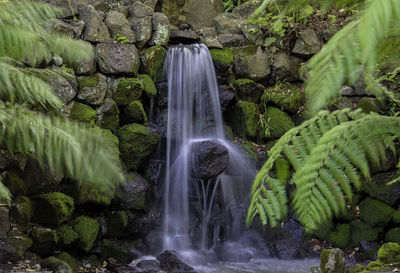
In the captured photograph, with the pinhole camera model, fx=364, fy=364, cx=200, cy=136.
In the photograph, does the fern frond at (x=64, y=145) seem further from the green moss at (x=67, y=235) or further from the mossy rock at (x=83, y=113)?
the mossy rock at (x=83, y=113)

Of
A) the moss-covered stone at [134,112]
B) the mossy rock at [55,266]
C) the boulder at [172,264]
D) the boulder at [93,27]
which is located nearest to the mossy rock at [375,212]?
the boulder at [172,264]

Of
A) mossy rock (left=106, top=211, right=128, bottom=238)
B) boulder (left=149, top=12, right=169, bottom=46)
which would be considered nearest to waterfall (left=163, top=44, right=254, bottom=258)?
boulder (left=149, top=12, right=169, bottom=46)

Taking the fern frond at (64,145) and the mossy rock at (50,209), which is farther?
the mossy rock at (50,209)

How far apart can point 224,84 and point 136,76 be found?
1951 mm

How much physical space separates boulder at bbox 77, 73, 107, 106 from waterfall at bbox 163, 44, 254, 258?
143 cm

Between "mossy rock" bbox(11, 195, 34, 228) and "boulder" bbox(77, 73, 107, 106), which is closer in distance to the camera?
"mossy rock" bbox(11, 195, 34, 228)

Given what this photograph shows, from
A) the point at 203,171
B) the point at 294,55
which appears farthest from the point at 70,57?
the point at 294,55

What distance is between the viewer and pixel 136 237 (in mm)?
5832

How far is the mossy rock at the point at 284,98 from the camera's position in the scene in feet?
24.8

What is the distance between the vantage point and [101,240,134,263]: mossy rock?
5.32 m

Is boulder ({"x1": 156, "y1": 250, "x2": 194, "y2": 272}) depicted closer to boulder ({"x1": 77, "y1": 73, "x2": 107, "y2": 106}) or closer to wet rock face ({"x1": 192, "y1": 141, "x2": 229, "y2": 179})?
wet rock face ({"x1": 192, "y1": 141, "x2": 229, "y2": 179})

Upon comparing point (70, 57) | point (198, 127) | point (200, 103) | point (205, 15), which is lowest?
point (70, 57)

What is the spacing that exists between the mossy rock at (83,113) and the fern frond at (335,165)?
4989 mm

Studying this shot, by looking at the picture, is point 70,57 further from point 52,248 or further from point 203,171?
point 203,171
